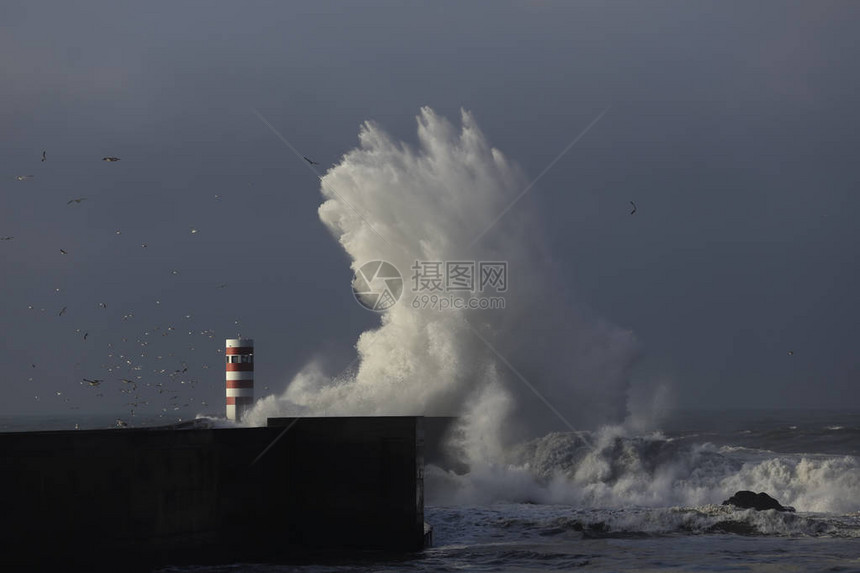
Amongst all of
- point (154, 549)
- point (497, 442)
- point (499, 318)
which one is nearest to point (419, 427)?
point (154, 549)

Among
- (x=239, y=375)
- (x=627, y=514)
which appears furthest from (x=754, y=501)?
(x=239, y=375)

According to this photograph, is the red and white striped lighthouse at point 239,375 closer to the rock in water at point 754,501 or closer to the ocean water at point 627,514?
the ocean water at point 627,514

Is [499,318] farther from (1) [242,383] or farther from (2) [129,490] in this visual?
(2) [129,490]

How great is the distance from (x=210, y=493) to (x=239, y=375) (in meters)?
5.87

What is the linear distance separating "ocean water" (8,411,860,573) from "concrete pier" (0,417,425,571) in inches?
17.3

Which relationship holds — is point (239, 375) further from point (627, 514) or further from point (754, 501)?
point (754, 501)

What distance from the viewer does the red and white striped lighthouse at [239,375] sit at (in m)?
18.0

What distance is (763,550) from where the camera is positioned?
13195 millimetres

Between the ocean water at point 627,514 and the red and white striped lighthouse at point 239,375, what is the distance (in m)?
4.02

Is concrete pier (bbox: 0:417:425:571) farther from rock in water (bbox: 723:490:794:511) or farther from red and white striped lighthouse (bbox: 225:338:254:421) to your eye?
rock in water (bbox: 723:490:794:511)

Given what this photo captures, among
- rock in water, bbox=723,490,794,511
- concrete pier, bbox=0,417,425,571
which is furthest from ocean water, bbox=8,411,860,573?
rock in water, bbox=723,490,794,511

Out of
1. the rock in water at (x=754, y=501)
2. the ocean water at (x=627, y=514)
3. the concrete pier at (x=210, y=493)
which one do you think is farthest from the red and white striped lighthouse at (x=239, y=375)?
the rock in water at (x=754, y=501)

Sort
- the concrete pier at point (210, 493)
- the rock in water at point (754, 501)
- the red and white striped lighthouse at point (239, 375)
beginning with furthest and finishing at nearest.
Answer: the red and white striped lighthouse at point (239, 375), the rock in water at point (754, 501), the concrete pier at point (210, 493)

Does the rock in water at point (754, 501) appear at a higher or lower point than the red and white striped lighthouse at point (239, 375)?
lower
